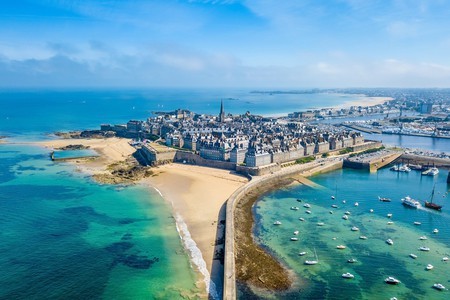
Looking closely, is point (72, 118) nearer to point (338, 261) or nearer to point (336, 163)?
point (336, 163)

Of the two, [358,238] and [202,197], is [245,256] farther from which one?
[202,197]

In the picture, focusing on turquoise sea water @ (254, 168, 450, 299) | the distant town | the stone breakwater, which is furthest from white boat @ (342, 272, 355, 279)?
the distant town

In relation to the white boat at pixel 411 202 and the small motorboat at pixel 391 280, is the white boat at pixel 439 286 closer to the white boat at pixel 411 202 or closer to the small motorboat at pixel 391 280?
the small motorboat at pixel 391 280

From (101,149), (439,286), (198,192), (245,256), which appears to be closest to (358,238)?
(439,286)

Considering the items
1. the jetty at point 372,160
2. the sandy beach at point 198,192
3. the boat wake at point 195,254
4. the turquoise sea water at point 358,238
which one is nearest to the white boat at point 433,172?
the turquoise sea water at point 358,238

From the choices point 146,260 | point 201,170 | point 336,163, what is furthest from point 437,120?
point 146,260

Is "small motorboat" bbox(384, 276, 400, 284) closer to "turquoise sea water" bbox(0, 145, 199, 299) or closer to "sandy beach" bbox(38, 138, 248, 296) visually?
"sandy beach" bbox(38, 138, 248, 296)
